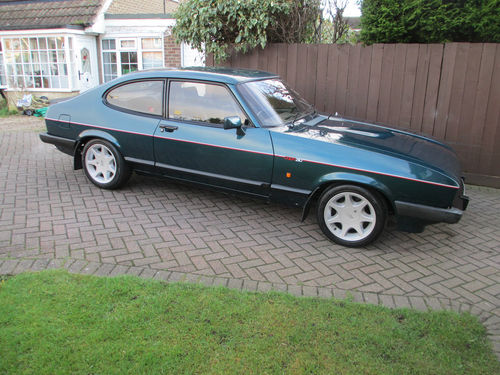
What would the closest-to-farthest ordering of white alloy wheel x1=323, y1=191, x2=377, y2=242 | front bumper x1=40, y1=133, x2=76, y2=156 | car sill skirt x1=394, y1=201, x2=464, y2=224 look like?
1. car sill skirt x1=394, y1=201, x2=464, y2=224
2. white alloy wheel x1=323, y1=191, x2=377, y2=242
3. front bumper x1=40, y1=133, x2=76, y2=156

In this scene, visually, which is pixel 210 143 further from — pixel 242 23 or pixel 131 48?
pixel 131 48

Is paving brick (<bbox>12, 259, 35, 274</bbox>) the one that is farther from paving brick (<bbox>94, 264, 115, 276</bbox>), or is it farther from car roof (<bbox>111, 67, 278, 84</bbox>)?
car roof (<bbox>111, 67, 278, 84</bbox>)

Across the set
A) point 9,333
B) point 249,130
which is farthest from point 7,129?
point 9,333

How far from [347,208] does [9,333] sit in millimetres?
3140

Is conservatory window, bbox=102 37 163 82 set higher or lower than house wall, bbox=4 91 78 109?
higher

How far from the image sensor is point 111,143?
18.1ft

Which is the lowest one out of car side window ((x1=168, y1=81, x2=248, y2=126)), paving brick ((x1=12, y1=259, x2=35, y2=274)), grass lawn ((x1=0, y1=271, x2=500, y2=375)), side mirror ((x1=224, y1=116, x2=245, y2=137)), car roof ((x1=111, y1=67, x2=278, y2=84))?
grass lawn ((x1=0, y1=271, x2=500, y2=375))

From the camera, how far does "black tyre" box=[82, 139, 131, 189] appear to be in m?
5.55

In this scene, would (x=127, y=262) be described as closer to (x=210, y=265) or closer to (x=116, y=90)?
(x=210, y=265)

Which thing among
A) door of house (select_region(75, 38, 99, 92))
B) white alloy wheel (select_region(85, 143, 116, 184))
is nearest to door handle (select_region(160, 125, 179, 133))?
white alloy wheel (select_region(85, 143, 116, 184))

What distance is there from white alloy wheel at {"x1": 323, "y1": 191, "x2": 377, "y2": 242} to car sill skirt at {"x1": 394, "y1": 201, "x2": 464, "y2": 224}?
279 millimetres

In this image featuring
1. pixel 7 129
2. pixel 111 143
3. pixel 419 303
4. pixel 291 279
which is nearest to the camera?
pixel 419 303

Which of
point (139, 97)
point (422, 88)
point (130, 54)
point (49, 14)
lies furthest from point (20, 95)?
point (422, 88)

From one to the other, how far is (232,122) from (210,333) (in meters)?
2.36
